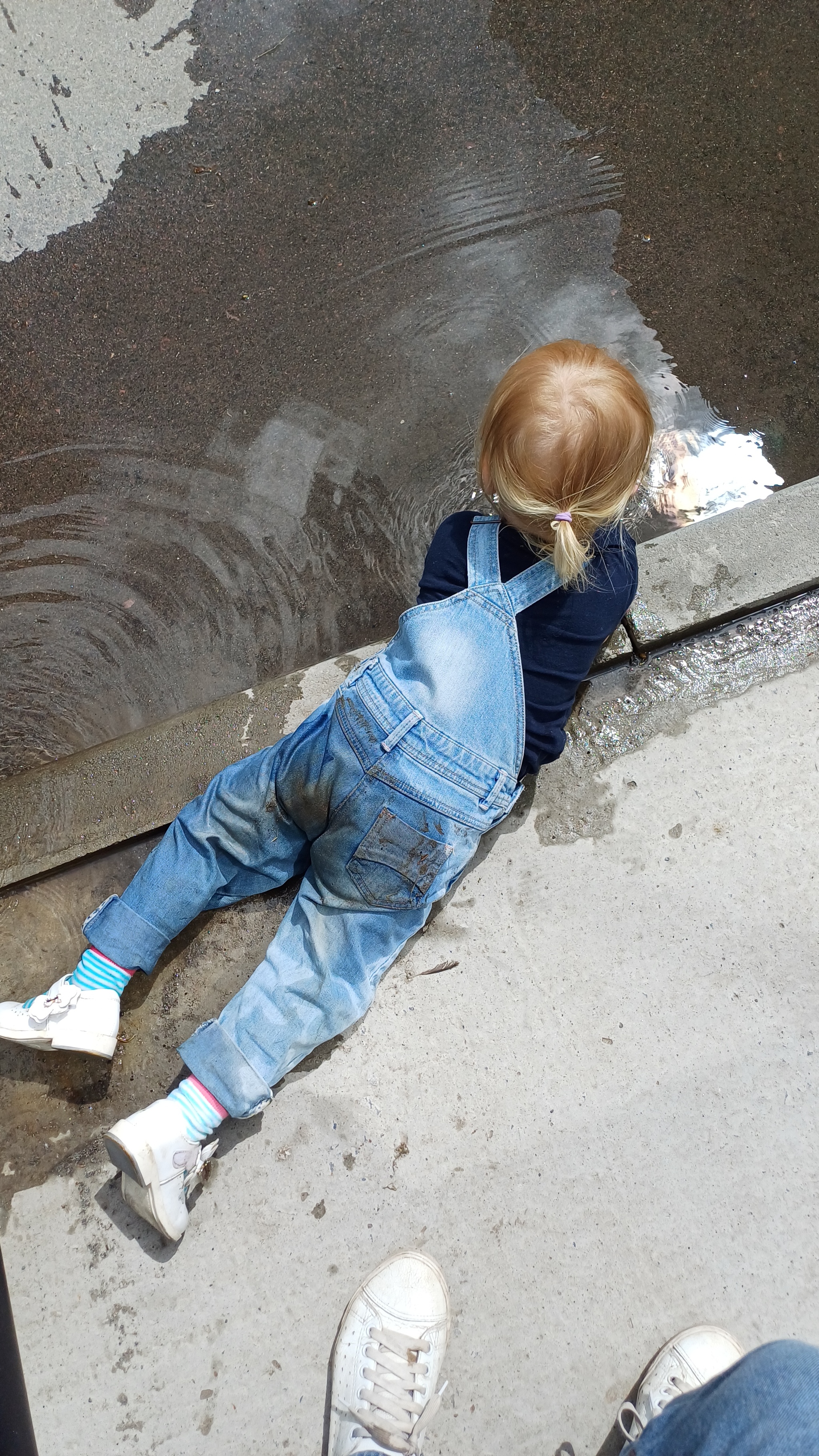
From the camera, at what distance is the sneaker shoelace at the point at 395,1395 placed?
1.68 meters

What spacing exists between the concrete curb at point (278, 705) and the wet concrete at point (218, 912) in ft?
0.14

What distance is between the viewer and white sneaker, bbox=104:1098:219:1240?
164cm

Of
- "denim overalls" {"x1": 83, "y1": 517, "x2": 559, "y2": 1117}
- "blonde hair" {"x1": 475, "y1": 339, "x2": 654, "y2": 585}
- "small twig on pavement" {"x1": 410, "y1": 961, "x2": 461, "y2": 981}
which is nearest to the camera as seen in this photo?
"blonde hair" {"x1": 475, "y1": 339, "x2": 654, "y2": 585}

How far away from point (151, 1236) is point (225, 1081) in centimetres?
44

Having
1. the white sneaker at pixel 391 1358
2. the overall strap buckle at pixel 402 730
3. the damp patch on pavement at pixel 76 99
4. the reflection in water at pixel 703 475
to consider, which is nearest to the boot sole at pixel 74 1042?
the white sneaker at pixel 391 1358

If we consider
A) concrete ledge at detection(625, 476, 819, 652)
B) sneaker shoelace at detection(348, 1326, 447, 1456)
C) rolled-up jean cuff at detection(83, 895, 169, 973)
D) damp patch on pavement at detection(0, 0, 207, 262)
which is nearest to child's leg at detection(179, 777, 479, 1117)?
rolled-up jean cuff at detection(83, 895, 169, 973)

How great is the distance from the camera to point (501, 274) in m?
2.13

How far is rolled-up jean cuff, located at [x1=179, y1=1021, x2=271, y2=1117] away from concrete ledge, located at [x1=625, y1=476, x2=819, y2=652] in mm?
1241

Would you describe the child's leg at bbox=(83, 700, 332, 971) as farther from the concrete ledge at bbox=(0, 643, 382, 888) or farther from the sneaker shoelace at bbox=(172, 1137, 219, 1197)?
the sneaker shoelace at bbox=(172, 1137, 219, 1197)

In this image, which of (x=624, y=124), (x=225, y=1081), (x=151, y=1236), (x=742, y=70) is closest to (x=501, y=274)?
(x=624, y=124)

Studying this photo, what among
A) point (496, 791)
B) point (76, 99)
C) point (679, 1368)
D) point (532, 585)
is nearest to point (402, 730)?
point (496, 791)

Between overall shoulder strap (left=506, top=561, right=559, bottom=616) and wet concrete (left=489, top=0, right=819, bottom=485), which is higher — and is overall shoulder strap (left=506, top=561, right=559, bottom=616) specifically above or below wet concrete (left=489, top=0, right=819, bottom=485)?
below

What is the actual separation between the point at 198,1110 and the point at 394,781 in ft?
2.63

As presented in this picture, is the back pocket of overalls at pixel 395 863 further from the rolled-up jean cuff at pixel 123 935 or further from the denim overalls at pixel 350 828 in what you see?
the rolled-up jean cuff at pixel 123 935
